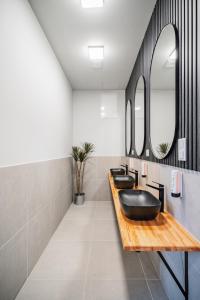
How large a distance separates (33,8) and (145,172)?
2.29 meters

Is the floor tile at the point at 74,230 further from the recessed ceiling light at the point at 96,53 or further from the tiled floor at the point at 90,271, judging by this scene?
the recessed ceiling light at the point at 96,53

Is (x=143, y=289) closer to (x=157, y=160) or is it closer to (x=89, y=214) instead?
(x=157, y=160)

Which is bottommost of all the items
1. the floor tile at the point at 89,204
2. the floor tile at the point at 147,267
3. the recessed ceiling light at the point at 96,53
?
the floor tile at the point at 147,267

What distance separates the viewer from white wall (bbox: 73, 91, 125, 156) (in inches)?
178

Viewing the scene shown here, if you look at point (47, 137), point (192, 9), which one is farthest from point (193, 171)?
point (47, 137)

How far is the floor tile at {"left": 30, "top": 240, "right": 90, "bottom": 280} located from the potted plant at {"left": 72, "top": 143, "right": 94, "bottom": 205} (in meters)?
1.72

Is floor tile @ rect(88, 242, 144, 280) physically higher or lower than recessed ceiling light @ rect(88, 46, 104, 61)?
lower

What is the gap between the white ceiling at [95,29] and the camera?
76.2 inches

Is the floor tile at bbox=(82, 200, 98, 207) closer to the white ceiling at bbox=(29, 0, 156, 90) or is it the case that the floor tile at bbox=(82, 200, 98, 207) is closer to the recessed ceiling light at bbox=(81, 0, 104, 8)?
the white ceiling at bbox=(29, 0, 156, 90)

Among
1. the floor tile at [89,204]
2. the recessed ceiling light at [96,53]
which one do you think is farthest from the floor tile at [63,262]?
the recessed ceiling light at [96,53]

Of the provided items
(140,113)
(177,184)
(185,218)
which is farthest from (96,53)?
(185,218)

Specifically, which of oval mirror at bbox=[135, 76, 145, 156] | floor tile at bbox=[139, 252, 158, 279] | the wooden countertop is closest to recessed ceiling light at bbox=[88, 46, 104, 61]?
oval mirror at bbox=[135, 76, 145, 156]

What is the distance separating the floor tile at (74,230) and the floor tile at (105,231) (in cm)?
9

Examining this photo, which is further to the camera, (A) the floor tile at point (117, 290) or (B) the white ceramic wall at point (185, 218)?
(A) the floor tile at point (117, 290)
